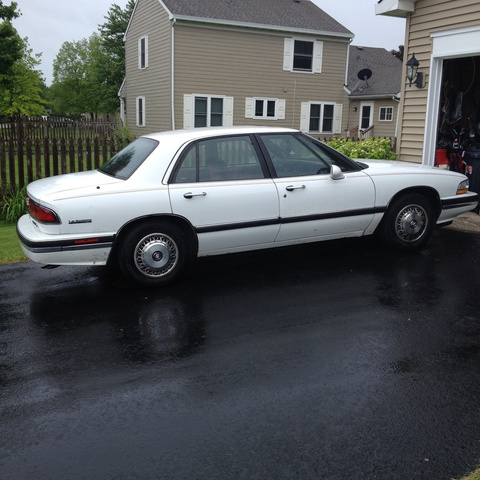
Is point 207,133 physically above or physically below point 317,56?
below

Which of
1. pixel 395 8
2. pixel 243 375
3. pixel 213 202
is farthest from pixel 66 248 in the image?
pixel 395 8

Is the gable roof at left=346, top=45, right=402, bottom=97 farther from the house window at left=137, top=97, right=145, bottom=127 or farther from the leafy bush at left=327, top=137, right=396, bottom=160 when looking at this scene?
the leafy bush at left=327, top=137, right=396, bottom=160

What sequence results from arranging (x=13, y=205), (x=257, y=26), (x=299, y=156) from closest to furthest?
(x=299, y=156)
(x=13, y=205)
(x=257, y=26)

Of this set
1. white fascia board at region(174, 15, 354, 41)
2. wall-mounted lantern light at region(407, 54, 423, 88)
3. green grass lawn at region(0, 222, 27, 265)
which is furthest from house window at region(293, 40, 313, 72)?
green grass lawn at region(0, 222, 27, 265)

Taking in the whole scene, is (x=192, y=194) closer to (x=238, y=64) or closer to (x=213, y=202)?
(x=213, y=202)

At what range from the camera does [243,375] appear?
3916 mm

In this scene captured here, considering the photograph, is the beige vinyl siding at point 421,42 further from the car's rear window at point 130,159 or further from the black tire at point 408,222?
the car's rear window at point 130,159

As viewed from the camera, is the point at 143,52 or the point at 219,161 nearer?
the point at 219,161

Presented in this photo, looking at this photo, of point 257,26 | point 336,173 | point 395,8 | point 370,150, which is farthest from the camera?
point 257,26

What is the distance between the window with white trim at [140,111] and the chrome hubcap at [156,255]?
76.2 feet

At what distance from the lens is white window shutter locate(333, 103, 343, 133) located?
91.1 ft

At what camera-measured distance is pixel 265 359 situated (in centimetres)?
415

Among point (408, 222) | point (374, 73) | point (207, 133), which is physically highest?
point (374, 73)

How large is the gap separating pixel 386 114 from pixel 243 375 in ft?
88.2
